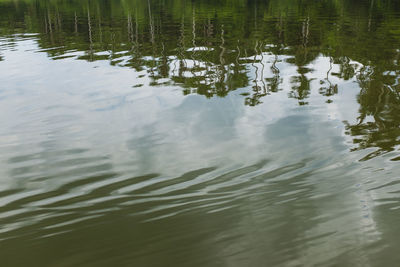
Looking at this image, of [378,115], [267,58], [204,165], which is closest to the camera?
[204,165]

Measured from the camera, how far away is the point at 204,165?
20.5ft

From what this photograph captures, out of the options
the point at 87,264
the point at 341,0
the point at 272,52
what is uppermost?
the point at 341,0

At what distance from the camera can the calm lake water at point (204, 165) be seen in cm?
401

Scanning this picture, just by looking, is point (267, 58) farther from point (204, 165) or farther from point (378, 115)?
point (204, 165)

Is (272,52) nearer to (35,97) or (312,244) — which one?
(35,97)

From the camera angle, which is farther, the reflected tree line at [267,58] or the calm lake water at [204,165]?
the reflected tree line at [267,58]

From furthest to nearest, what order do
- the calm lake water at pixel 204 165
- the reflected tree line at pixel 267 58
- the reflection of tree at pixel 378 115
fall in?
the reflected tree line at pixel 267 58
the reflection of tree at pixel 378 115
the calm lake water at pixel 204 165

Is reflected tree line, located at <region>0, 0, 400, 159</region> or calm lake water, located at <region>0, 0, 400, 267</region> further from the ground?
reflected tree line, located at <region>0, 0, 400, 159</region>

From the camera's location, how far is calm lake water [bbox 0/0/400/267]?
401 centimetres

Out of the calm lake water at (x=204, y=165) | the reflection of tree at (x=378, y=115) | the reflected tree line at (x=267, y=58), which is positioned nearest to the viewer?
the calm lake water at (x=204, y=165)

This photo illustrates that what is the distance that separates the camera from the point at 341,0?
174 feet

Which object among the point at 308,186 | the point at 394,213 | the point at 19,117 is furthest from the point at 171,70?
the point at 394,213

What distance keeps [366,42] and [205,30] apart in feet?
36.3

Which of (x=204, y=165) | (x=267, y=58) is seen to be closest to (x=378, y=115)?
(x=204, y=165)
